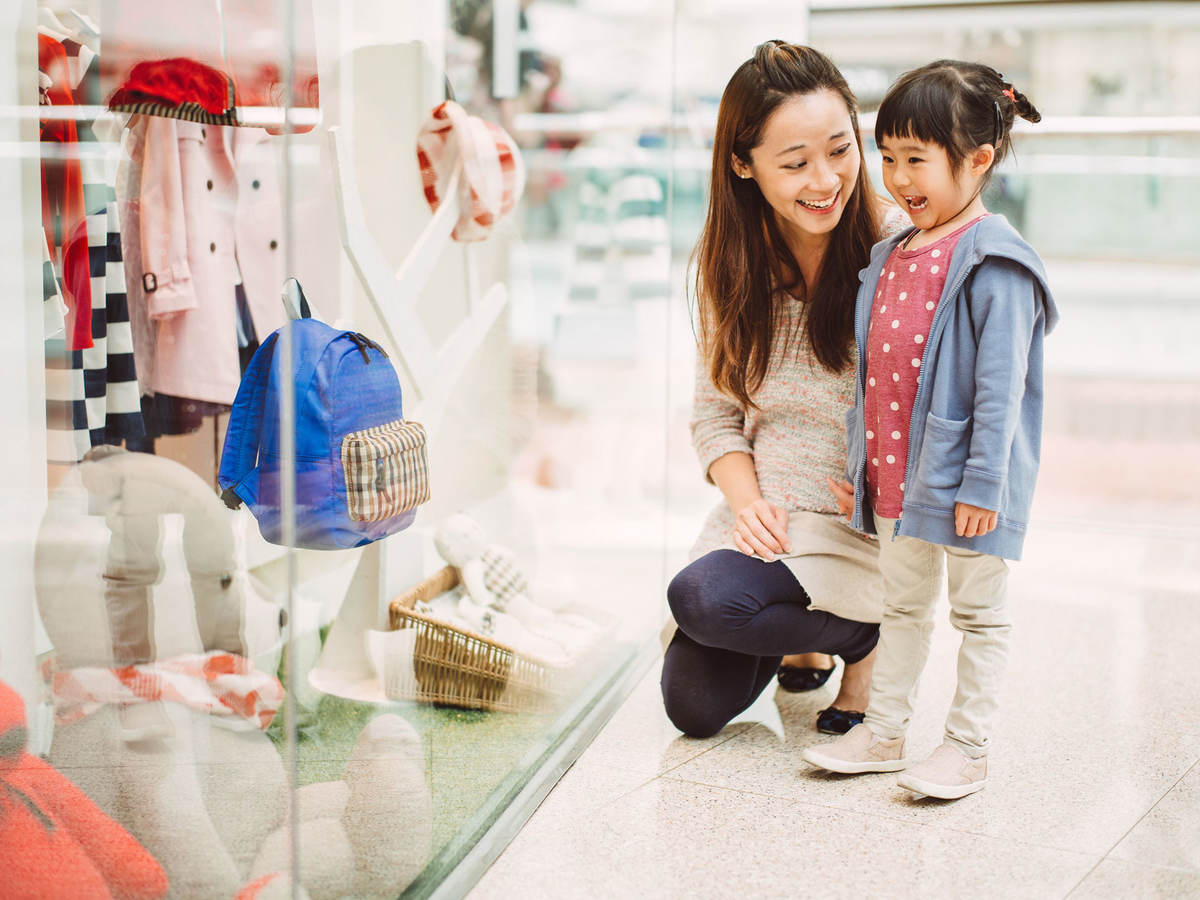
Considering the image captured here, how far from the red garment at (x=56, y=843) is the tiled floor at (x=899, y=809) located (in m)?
0.36

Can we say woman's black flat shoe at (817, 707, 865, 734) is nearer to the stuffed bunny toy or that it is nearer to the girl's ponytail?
the stuffed bunny toy

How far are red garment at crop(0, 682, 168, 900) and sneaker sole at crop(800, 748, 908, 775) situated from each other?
83 cm

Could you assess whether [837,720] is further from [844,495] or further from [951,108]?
[951,108]

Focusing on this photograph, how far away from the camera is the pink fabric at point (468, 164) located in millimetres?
1712

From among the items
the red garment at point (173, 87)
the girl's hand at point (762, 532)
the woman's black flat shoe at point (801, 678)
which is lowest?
the woman's black flat shoe at point (801, 678)

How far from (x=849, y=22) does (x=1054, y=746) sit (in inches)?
90.3

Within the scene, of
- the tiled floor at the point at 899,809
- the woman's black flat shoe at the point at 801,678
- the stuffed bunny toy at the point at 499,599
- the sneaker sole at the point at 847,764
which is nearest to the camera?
the tiled floor at the point at 899,809

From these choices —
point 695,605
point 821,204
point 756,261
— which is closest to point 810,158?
point 821,204

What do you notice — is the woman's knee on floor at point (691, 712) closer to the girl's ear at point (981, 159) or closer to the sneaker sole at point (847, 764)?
the sneaker sole at point (847, 764)

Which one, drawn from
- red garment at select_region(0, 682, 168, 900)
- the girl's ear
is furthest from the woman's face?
red garment at select_region(0, 682, 168, 900)

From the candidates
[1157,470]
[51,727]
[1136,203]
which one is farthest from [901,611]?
[1157,470]

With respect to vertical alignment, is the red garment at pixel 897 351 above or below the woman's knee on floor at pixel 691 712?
above

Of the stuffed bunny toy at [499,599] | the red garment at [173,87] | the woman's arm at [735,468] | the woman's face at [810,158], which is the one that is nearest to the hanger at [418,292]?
the red garment at [173,87]

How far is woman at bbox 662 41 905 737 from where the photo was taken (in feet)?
5.16
